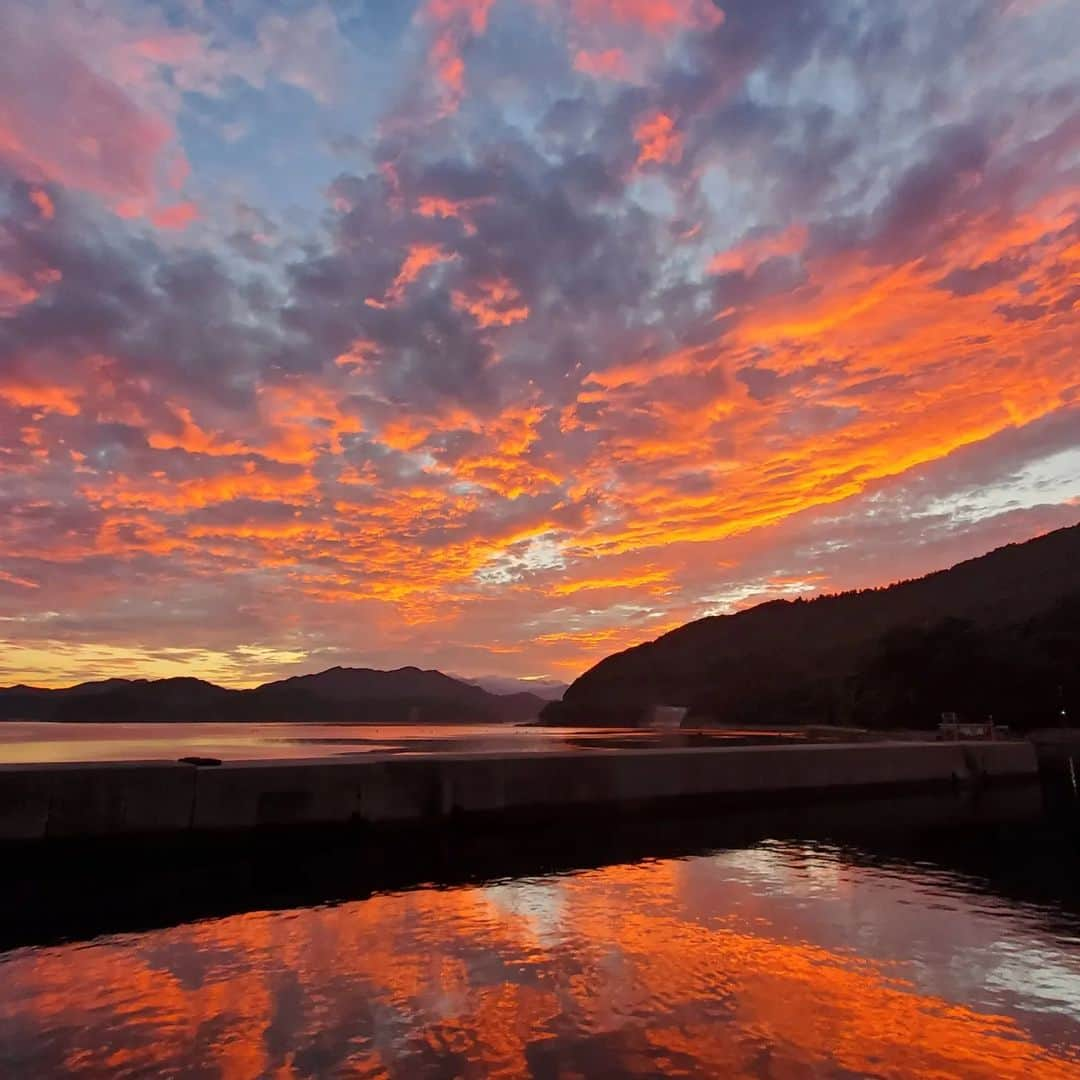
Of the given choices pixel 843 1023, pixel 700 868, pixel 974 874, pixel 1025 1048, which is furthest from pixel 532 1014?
pixel 974 874

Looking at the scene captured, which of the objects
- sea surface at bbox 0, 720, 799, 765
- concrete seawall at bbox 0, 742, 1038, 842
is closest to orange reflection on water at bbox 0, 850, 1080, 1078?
concrete seawall at bbox 0, 742, 1038, 842

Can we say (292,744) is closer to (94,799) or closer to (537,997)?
(94,799)

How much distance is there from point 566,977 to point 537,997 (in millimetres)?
698

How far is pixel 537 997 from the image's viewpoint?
28.5 ft

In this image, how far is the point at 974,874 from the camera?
15.3 m

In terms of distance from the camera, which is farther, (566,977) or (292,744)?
(292,744)

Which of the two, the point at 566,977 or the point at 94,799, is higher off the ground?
the point at 94,799

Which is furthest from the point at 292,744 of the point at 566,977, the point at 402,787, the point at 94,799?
the point at 566,977

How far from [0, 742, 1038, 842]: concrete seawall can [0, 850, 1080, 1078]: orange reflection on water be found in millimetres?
6209

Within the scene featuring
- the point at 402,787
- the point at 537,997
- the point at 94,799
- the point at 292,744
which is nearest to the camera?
the point at 537,997

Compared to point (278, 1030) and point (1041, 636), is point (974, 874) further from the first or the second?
point (1041, 636)

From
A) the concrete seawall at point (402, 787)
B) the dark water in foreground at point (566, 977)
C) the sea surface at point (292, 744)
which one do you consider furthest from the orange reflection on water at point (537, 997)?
the sea surface at point (292, 744)

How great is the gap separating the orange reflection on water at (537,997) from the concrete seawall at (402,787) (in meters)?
6.21

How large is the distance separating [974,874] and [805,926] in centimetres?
582
